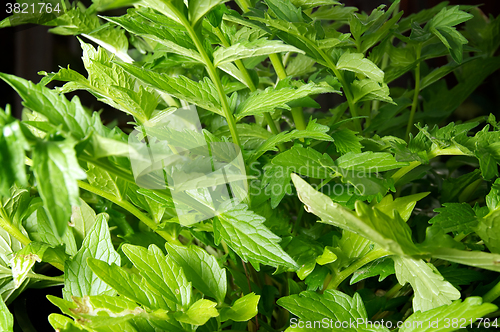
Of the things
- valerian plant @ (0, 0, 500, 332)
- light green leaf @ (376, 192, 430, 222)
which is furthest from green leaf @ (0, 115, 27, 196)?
light green leaf @ (376, 192, 430, 222)

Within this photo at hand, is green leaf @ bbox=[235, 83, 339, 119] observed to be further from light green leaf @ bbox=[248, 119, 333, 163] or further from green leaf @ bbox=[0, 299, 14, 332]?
green leaf @ bbox=[0, 299, 14, 332]

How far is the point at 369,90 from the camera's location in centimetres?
30

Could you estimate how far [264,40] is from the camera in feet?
0.69

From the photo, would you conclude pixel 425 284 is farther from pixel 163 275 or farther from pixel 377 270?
pixel 163 275

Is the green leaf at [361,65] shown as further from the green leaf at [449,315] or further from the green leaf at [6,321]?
the green leaf at [6,321]

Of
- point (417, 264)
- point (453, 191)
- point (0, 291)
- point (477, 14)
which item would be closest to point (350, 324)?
point (417, 264)

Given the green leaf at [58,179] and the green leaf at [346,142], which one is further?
the green leaf at [346,142]

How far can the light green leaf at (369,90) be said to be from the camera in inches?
11.3

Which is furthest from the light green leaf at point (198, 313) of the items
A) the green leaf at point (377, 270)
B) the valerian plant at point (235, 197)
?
the green leaf at point (377, 270)

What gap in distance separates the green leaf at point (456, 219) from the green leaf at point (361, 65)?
94 millimetres

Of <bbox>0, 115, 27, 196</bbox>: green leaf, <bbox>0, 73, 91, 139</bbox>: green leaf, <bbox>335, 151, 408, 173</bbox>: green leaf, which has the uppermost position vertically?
<bbox>0, 73, 91, 139</bbox>: green leaf

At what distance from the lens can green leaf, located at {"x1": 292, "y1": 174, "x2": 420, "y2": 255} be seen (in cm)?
16

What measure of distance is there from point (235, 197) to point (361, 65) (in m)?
0.13

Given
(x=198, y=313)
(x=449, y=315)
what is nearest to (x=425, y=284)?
(x=449, y=315)
